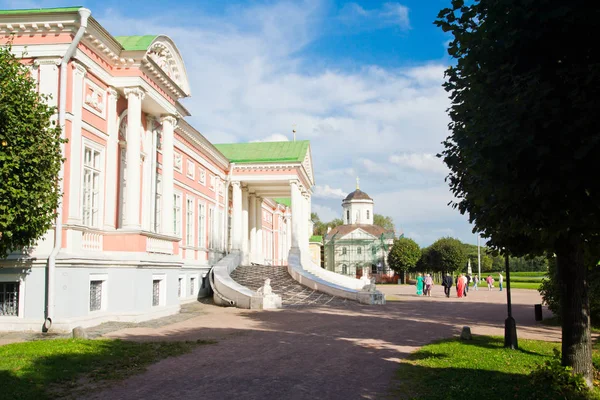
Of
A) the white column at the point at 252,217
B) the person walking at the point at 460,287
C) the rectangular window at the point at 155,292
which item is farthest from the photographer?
the white column at the point at 252,217

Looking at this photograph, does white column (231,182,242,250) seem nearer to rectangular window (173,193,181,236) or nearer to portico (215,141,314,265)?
portico (215,141,314,265)

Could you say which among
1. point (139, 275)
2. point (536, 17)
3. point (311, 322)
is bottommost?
point (311, 322)

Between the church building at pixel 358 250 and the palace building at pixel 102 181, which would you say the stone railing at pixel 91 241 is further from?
the church building at pixel 358 250

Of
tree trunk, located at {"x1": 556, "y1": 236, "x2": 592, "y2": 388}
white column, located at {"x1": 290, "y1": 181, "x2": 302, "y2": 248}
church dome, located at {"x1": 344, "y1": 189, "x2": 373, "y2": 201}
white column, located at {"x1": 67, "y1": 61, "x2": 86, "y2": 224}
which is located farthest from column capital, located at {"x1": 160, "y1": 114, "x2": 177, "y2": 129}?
church dome, located at {"x1": 344, "y1": 189, "x2": 373, "y2": 201}

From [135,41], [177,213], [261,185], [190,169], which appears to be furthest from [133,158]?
[261,185]

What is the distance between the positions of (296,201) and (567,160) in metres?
27.2

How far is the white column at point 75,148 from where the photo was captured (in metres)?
13.8

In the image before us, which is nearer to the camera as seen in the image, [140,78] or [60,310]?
[60,310]

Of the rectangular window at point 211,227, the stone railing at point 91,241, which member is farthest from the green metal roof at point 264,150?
the stone railing at point 91,241

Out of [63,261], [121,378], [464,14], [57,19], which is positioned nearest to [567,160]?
[464,14]

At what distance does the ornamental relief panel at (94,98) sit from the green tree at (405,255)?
56135mm

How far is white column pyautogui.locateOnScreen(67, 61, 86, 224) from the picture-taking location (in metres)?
13.8

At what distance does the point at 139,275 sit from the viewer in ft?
52.4

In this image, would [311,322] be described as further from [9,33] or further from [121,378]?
[9,33]
